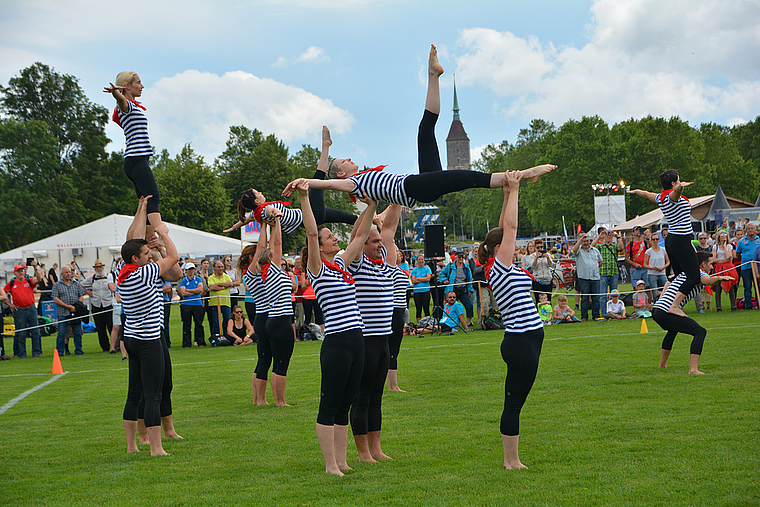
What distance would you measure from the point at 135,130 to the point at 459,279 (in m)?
12.3

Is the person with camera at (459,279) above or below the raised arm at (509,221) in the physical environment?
below

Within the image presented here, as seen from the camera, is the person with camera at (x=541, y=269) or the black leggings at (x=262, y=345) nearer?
the black leggings at (x=262, y=345)

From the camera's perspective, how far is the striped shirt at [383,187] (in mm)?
5066

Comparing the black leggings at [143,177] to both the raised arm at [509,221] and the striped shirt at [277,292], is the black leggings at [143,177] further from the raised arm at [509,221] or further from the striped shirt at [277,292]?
the raised arm at [509,221]

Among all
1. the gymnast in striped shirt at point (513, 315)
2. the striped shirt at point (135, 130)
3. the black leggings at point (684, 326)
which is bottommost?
the black leggings at point (684, 326)

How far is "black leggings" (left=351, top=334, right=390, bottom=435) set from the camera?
5.26m

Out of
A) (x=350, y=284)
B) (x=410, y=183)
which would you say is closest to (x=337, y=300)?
(x=350, y=284)

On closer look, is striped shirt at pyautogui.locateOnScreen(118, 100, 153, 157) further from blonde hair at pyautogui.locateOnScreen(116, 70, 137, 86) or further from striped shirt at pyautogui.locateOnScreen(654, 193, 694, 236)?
striped shirt at pyautogui.locateOnScreen(654, 193, 694, 236)

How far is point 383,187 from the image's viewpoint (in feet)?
16.7

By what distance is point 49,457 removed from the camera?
20.4ft

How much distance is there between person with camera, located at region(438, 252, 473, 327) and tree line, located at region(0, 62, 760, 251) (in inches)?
1457

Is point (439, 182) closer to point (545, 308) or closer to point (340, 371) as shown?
point (340, 371)

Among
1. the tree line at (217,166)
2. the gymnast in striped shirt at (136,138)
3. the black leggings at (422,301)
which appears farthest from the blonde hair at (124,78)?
the tree line at (217,166)

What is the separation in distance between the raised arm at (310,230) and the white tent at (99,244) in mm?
27568
